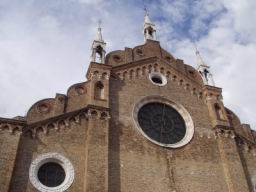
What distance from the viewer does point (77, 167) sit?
14.9m

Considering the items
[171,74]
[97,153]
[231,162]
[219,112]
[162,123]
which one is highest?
[171,74]

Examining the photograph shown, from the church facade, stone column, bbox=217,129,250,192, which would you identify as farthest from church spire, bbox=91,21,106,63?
stone column, bbox=217,129,250,192

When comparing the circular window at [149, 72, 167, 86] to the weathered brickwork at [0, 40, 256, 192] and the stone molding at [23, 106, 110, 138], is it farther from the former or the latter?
the stone molding at [23, 106, 110, 138]

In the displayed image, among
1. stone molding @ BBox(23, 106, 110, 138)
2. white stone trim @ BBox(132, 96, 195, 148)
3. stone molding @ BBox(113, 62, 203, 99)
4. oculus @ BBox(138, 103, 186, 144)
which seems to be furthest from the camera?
stone molding @ BBox(113, 62, 203, 99)

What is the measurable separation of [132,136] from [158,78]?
15.4ft

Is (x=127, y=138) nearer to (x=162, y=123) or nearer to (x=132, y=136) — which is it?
(x=132, y=136)

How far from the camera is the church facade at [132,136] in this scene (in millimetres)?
14594

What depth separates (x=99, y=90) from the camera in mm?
17938

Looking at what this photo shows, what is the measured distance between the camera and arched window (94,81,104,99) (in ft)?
57.6

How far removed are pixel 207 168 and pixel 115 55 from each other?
7511 mm

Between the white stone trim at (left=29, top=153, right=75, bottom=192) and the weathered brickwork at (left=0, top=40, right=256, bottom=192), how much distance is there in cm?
16

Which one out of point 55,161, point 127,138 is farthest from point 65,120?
point 127,138

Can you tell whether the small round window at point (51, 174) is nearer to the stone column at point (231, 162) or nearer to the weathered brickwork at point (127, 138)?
the weathered brickwork at point (127, 138)

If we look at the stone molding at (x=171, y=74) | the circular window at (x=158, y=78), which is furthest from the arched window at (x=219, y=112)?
the circular window at (x=158, y=78)
